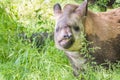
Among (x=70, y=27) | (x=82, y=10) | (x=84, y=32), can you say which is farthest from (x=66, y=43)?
(x=82, y=10)

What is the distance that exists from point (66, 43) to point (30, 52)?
0.93m

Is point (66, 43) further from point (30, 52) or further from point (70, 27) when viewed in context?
point (30, 52)

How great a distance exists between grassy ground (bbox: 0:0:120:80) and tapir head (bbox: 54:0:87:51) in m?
0.36

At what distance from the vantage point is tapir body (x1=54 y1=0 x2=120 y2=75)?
6.21 metres

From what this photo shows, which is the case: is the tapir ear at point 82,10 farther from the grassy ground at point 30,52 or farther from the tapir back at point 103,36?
the grassy ground at point 30,52

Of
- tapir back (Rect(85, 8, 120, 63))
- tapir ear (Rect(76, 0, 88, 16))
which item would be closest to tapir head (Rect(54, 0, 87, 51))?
tapir ear (Rect(76, 0, 88, 16))

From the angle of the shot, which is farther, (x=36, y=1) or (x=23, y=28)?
(x=36, y=1)

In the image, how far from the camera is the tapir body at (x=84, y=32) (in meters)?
6.21

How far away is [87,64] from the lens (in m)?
6.15

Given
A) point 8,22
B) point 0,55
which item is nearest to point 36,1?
point 8,22

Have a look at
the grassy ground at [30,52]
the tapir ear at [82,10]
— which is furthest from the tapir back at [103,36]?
the grassy ground at [30,52]

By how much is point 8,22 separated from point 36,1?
98 centimetres

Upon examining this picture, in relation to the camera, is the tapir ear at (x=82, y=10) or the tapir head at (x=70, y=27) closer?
the tapir head at (x=70, y=27)

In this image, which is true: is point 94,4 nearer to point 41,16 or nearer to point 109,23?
point 41,16
